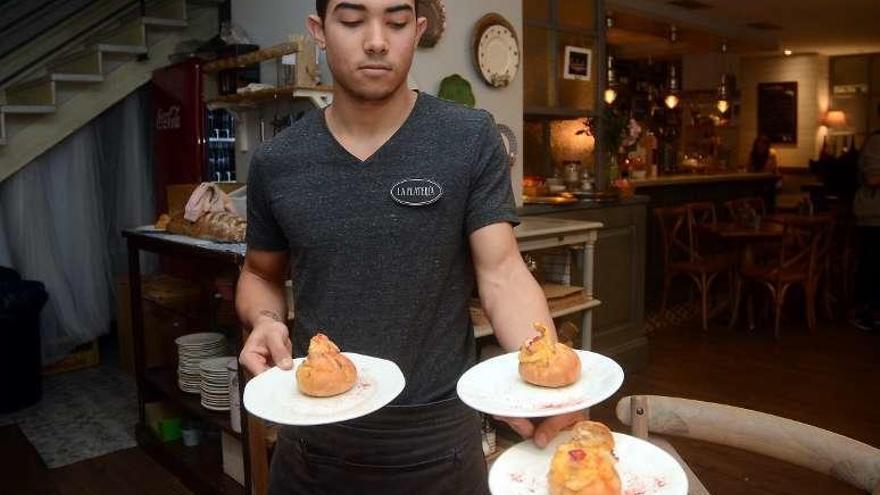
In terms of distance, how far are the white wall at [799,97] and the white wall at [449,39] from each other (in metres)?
10.5

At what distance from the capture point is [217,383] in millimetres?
3281

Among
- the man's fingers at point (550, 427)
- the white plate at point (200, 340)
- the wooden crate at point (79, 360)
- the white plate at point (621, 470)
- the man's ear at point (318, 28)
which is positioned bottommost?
the wooden crate at point (79, 360)

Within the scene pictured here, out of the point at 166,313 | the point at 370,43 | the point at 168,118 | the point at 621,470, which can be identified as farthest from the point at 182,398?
the point at 621,470

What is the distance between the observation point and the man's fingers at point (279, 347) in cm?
131

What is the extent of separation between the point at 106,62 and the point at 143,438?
2.57 m

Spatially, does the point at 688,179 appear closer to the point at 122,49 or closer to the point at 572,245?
the point at 572,245

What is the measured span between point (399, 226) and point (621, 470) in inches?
21.8

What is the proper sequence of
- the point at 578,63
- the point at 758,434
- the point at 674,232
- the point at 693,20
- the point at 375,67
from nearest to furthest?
the point at 375,67
the point at 758,434
the point at 578,63
the point at 674,232
the point at 693,20

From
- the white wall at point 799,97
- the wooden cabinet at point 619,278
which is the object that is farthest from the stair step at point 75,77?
the white wall at point 799,97

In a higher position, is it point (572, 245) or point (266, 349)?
point (266, 349)

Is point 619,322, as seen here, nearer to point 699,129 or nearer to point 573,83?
point 573,83

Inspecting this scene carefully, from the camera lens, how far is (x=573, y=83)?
495 cm

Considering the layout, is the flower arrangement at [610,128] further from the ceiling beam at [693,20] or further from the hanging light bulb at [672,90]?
the hanging light bulb at [672,90]

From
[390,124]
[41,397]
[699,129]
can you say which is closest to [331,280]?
[390,124]
